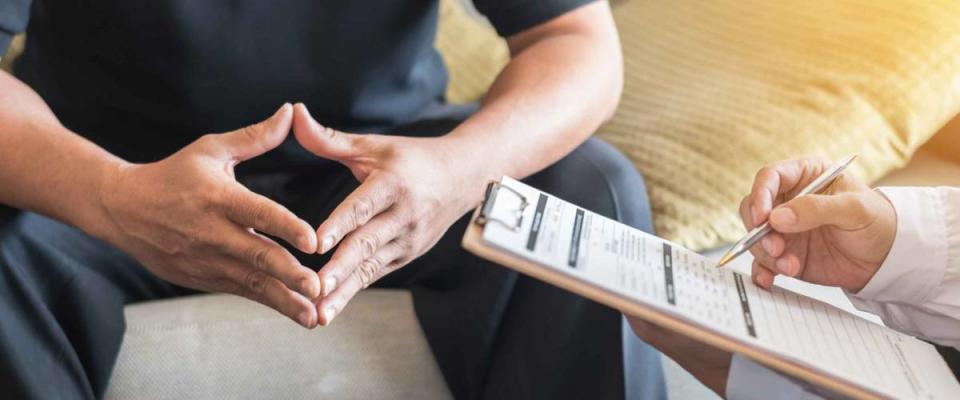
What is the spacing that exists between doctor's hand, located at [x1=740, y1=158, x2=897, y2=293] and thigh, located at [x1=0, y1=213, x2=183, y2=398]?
0.59 m

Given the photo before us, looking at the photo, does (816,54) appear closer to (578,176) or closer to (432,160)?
(578,176)

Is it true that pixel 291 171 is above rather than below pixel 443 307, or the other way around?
above

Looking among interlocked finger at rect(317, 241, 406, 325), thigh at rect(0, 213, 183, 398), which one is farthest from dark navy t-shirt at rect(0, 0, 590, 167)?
interlocked finger at rect(317, 241, 406, 325)

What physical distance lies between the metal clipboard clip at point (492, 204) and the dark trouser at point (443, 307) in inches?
9.8

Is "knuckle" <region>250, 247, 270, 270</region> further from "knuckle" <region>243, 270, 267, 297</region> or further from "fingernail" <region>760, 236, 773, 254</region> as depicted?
"fingernail" <region>760, 236, 773, 254</region>

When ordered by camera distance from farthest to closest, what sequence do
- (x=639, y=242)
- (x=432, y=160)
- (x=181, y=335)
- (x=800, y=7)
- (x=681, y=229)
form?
1. (x=800, y=7)
2. (x=681, y=229)
3. (x=181, y=335)
4. (x=432, y=160)
5. (x=639, y=242)

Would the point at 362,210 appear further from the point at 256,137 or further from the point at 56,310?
the point at 56,310

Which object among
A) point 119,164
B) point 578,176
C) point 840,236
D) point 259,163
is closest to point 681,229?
point 578,176

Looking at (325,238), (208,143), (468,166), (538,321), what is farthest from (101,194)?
(538,321)

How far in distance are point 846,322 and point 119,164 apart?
58cm

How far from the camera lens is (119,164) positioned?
0.73 metres

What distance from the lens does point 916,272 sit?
68 cm

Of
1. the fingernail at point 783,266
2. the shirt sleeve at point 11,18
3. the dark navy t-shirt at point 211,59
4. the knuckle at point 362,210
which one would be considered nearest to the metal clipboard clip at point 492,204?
the knuckle at point 362,210

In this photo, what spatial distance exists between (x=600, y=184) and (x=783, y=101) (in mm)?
307
